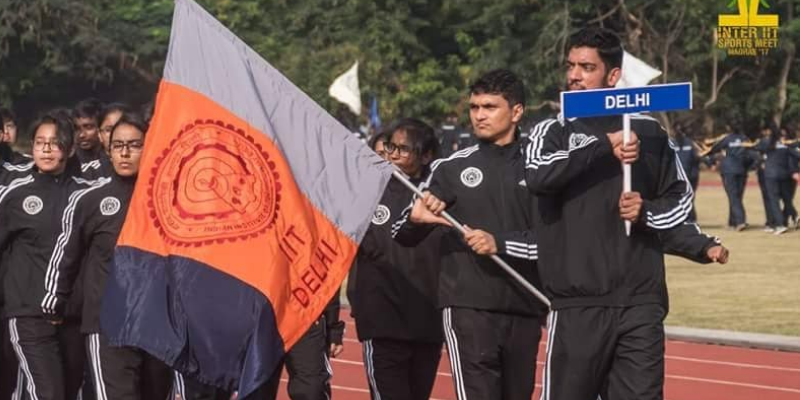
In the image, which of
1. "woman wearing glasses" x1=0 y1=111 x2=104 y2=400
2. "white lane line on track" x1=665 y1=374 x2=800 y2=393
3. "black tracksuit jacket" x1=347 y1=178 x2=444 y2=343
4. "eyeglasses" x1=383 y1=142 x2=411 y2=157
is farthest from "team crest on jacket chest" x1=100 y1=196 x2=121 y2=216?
"white lane line on track" x1=665 y1=374 x2=800 y2=393

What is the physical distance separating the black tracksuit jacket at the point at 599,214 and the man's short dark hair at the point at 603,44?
0.72ft

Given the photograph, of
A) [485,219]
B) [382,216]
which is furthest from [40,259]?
[485,219]

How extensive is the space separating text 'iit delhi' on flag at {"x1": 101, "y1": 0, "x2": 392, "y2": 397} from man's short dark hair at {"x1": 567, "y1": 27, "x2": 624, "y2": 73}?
4.00 ft

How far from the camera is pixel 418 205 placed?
307 inches

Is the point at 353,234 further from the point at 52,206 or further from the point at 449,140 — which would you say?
the point at 449,140

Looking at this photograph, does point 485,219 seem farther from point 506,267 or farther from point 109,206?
A: point 109,206

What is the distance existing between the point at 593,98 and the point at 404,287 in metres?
2.33

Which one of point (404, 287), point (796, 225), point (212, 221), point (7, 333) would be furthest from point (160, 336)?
point (796, 225)

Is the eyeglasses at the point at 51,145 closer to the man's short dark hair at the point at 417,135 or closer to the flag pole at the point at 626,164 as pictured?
the man's short dark hair at the point at 417,135

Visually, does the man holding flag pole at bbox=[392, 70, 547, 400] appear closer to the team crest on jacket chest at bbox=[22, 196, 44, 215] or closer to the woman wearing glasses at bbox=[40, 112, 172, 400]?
the woman wearing glasses at bbox=[40, 112, 172, 400]

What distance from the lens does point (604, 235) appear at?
6.84 m

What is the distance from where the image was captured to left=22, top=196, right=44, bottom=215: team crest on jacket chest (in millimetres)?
9344

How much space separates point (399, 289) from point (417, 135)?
754mm

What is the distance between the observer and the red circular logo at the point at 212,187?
741 centimetres
